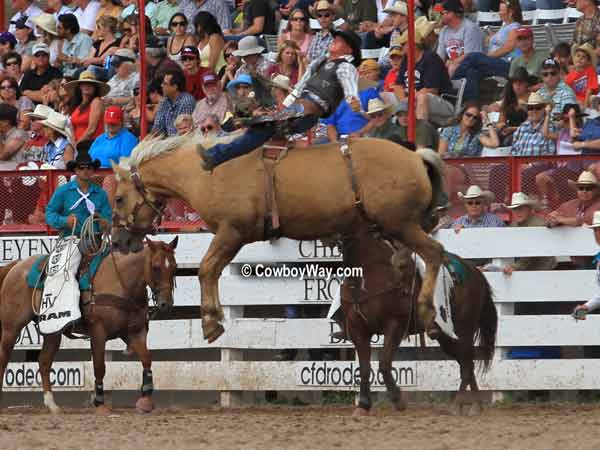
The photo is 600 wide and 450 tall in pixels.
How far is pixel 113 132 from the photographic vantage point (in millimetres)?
14352

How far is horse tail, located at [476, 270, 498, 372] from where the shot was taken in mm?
12617

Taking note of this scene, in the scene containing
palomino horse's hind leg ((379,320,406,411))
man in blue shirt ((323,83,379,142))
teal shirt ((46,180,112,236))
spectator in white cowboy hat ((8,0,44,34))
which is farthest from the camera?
spectator in white cowboy hat ((8,0,44,34))

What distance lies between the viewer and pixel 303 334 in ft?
44.7

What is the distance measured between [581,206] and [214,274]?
138 inches

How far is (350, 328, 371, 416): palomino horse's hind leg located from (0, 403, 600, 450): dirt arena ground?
0.13m

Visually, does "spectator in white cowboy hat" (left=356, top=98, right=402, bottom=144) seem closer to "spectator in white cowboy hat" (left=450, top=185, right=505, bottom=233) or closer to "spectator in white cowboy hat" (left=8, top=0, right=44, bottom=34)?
"spectator in white cowboy hat" (left=450, top=185, right=505, bottom=233)

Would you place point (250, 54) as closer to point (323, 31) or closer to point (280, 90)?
point (323, 31)

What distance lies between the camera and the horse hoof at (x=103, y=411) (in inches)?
492

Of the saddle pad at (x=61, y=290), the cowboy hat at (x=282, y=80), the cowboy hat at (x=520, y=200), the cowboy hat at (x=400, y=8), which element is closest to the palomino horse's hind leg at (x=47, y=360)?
the saddle pad at (x=61, y=290)

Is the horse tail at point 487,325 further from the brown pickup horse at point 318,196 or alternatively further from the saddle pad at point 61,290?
the saddle pad at point 61,290

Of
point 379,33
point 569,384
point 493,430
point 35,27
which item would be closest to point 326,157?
point 493,430

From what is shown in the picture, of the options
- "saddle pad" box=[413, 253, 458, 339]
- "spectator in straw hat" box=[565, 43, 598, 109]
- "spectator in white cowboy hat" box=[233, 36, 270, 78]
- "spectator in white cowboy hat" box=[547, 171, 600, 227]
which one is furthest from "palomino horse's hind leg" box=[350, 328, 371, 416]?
"spectator in white cowboy hat" box=[233, 36, 270, 78]

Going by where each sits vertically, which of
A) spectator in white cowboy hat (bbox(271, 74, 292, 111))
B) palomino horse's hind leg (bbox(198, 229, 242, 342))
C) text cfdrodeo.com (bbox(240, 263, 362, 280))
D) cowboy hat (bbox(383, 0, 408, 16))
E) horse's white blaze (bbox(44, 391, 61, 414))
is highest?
cowboy hat (bbox(383, 0, 408, 16))

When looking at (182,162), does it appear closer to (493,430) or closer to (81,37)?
(493,430)
